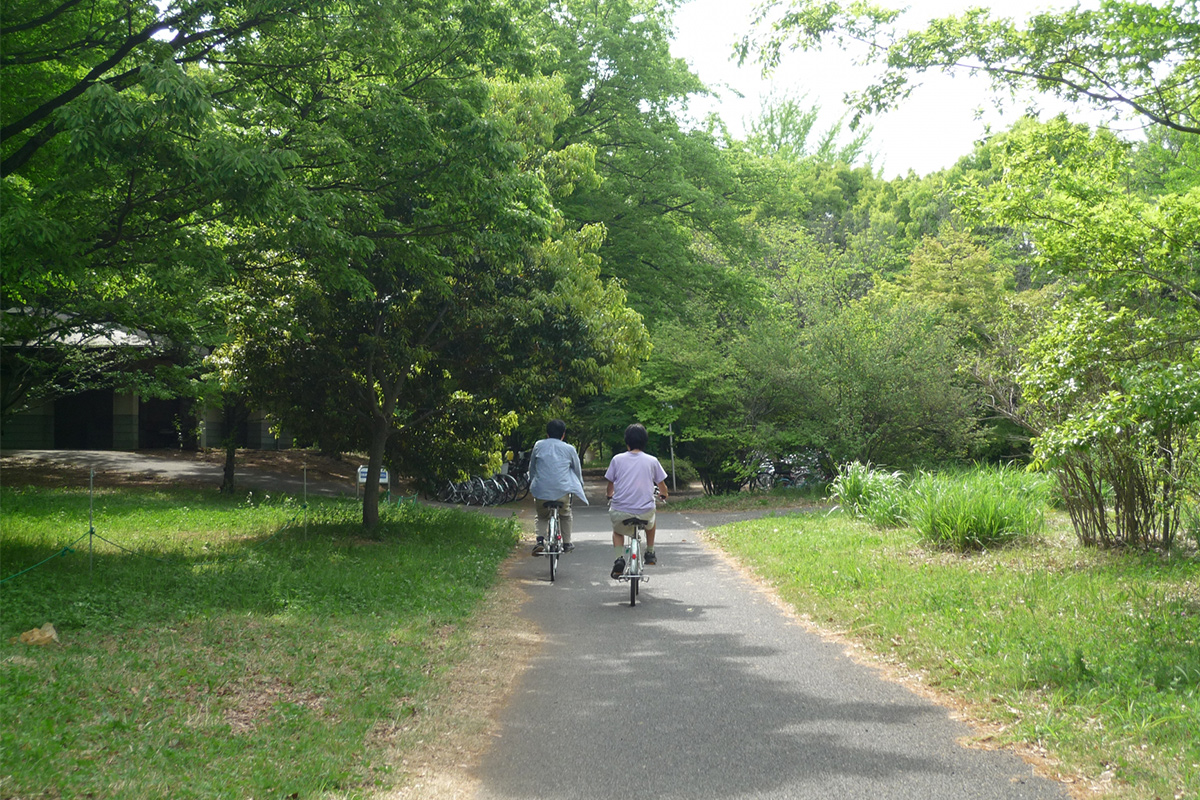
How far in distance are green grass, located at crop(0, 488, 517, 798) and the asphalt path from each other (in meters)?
0.88

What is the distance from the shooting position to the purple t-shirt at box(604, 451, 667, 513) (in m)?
9.80

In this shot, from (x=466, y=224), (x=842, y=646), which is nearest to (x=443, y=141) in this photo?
(x=466, y=224)

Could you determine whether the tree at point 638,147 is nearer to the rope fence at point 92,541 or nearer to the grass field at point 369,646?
the rope fence at point 92,541

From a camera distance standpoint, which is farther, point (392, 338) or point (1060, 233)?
point (392, 338)

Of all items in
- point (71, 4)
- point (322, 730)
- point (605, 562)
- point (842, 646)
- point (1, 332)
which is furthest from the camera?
point (1, 332)

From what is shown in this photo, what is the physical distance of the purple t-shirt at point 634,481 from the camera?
386 inches

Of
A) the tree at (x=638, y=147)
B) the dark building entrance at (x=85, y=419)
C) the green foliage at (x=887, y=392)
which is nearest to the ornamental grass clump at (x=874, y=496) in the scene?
the green foliage at (x=887, y=392)

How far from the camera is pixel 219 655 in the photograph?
6812 millimetres

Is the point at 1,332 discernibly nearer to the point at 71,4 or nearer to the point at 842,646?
the point at 71,4

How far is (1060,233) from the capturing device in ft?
30.0

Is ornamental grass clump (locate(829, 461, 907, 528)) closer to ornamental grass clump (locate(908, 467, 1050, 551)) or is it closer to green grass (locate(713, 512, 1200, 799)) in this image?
ornamental grass clump (locate(908, 467, 1050, 551))

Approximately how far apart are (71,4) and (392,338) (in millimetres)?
5962

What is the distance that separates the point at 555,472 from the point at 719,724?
20.1 ft

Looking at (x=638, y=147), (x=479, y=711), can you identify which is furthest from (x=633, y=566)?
(x=638, y=147)
